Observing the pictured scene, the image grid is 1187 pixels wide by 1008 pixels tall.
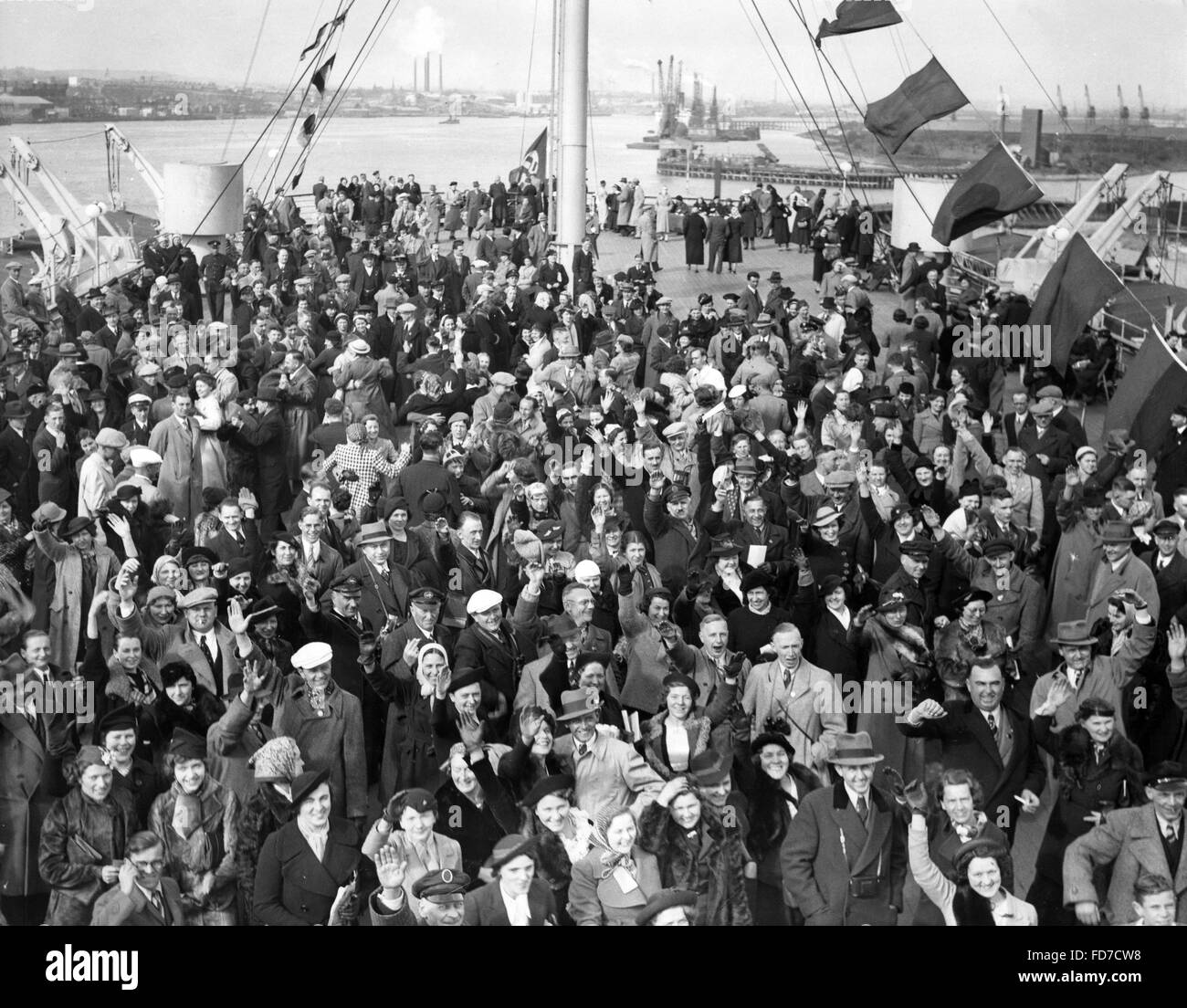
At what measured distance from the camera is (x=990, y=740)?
27.9 feet

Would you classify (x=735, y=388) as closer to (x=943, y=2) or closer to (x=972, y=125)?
(x=943, y=2)

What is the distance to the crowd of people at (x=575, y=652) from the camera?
7641 mm

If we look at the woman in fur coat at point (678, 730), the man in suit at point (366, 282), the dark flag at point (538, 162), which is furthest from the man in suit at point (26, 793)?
the dark flag at point (538, 162)

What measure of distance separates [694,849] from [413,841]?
4.19 feet

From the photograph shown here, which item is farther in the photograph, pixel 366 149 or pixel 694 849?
pixel 366 149

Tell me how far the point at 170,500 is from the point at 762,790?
5.55 meters

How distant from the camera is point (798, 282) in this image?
28188 millimetres

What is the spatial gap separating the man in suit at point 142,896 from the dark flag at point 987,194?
7946mm

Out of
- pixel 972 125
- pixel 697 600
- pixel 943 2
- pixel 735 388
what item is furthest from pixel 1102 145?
pixel 697 600

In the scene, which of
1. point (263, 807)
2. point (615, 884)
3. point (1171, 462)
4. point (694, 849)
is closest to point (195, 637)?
point (263, 807)

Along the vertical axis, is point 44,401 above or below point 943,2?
below

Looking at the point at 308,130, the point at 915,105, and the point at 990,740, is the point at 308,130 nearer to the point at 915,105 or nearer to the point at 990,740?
the point at 915,105
